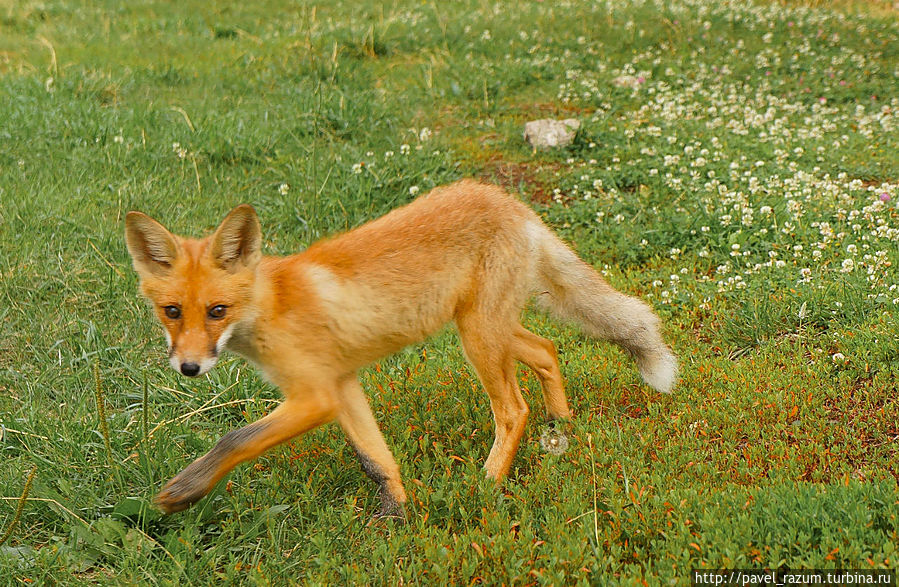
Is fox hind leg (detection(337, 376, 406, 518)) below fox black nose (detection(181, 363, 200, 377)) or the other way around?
below

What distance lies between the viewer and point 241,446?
3.62m

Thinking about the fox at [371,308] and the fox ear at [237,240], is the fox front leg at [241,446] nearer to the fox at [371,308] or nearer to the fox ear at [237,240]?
the fox at [371,308]

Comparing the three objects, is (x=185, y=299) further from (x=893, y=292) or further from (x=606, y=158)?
(x=606, y=158)

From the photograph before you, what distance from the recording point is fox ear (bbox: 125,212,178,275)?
3.49 meters

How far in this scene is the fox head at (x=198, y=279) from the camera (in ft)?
11.2

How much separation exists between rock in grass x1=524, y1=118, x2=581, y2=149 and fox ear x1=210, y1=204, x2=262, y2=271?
5.63 metres

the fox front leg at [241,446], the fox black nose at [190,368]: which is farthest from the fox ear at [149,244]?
the fox front leg at [241,446]

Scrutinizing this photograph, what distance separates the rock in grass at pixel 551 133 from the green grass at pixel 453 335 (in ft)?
0.48

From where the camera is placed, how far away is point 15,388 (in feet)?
17.4

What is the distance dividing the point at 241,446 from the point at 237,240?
91 cm

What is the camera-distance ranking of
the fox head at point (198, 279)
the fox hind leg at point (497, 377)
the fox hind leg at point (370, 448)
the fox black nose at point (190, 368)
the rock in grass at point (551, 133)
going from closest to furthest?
the fox black nose at point (190, 368)
the fox head at point (198, 279)
the fox hind leg at point (370, 448)
the fox hind leg at point (497, 377)
the rock in grass at point (551, 133)

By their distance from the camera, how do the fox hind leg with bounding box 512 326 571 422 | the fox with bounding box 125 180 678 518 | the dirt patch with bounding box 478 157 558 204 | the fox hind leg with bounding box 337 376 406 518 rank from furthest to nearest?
the dirt patch with bounding box 478 157 558 204 → the fox hind leg with bounding box 512 326 571 422 → the fox hind leg with bounding box 337 376 406 518 → the fox with bounding box 125 180 678 518

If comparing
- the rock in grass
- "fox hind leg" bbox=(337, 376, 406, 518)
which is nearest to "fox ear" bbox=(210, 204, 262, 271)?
"fox hind leg" bbox=(337, 376, 406, 518)

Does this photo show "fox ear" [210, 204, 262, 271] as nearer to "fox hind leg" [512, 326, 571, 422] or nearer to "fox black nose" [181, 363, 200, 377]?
"fox black nose" [181, 363, 200, 377]
